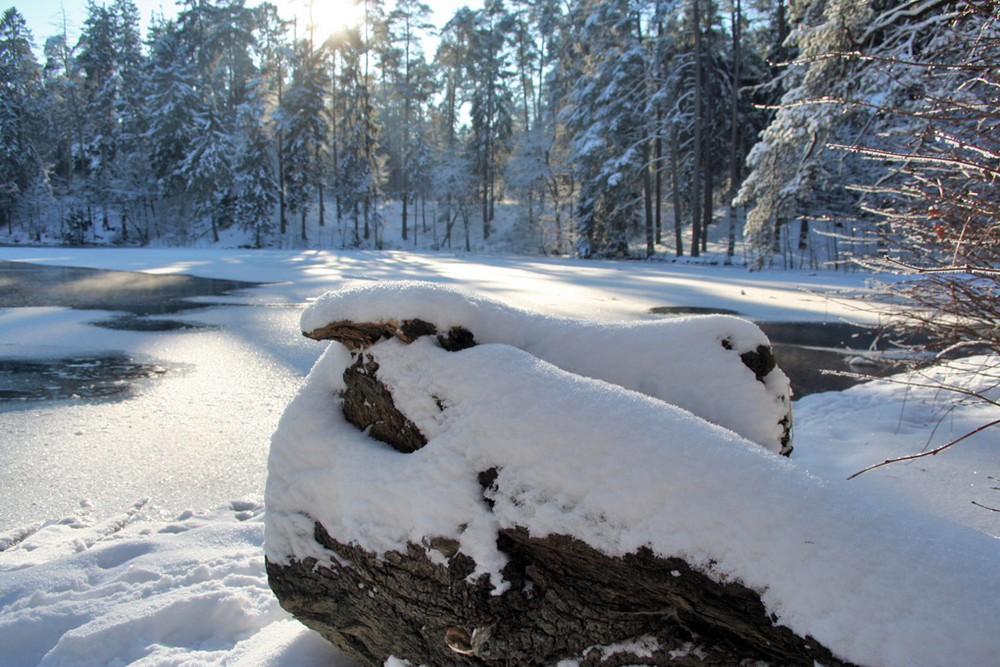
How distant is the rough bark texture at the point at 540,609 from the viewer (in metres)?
1.26

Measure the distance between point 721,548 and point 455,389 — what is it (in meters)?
0.92

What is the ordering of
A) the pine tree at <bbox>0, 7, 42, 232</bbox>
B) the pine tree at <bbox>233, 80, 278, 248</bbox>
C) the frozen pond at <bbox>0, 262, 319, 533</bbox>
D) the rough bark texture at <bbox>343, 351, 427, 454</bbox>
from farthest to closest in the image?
the pine tree at <bbox>0, 7, 42, 232</bbox> → the pine tree at <bbox>233, 80, 278, 248</bbox> → the frozen pond at <bbox>0, 262, 319, 533</bbox> → the rough bark texture at <bbox>343, 351, 427, 454</bbox>

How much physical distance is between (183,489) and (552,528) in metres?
2.80

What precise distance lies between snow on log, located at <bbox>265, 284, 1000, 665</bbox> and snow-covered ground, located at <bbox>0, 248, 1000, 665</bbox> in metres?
0.10

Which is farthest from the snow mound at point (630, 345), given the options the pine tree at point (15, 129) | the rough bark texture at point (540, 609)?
the pine tree at point (15, 129)

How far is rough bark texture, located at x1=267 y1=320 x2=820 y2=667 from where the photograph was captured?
1.27 metres

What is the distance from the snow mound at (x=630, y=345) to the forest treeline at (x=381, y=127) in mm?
19941

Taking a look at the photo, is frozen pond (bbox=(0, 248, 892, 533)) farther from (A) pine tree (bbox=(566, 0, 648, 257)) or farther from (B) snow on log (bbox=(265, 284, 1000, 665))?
(A) pine tree (bbox=(566, 0, 648, 257))

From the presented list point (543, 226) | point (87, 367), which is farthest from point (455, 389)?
point (543, 226)

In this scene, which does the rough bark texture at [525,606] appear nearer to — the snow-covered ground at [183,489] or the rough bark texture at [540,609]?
the rough bark texture at [540,609]

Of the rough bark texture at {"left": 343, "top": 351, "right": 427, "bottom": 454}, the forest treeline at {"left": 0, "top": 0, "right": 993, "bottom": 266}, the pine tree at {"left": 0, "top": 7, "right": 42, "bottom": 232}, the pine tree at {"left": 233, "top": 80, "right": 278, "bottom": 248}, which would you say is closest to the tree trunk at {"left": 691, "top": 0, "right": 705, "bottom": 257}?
the forest treeline at {"left": 0, "top": 0, "right": 993, "bottom": 266}

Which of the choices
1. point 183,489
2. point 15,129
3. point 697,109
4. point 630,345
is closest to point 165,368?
point 183,489

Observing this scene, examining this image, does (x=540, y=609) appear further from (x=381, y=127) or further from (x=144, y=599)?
(x=381, y=127)

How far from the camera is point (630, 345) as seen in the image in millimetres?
2264
